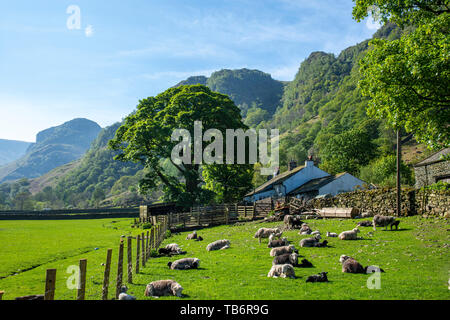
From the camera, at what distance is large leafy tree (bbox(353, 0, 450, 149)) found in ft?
46.6

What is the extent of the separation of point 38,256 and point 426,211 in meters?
28.4

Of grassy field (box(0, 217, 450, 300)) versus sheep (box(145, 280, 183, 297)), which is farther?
sheep (box(145, 280, 183, 297))

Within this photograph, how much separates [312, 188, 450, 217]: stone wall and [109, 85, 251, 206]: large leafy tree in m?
17.1

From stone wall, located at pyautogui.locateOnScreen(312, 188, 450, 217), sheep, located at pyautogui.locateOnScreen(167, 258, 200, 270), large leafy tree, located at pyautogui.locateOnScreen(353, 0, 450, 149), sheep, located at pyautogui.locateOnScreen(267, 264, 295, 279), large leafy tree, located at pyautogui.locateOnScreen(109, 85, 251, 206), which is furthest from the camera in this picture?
large leafy tree, located at pyautogui.locateOnScreen(109, 85, 251, 206)

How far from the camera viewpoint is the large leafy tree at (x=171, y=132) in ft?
158

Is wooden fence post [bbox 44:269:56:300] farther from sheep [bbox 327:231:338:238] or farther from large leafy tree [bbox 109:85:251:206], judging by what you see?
large leafy tree [bbox 109:85:251:206]

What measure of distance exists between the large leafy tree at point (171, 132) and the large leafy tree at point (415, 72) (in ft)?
111

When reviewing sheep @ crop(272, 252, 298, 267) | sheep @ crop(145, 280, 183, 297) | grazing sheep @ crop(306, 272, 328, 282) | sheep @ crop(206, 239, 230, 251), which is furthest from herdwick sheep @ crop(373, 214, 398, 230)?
sheep @ crop(145, 280, 183, 297)

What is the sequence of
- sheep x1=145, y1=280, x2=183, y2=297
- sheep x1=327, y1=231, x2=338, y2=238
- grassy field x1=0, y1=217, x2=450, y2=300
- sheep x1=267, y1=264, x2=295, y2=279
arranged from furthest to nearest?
sheep x1=327, y1=231, x2=338, y2=238 → sheep x1=267, y1=264, x2=295, y2=279 → sheep x1=145, y1=280, x2=183, y2=297 → grassy field x1=0, y1=217, x2=450, y2=300

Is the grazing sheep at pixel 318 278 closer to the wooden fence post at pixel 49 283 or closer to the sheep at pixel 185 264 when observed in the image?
the sheep at pixel 185 264

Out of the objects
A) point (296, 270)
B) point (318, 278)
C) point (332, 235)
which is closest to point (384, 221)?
point (332, 235)

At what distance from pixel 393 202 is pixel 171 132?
28669 mm

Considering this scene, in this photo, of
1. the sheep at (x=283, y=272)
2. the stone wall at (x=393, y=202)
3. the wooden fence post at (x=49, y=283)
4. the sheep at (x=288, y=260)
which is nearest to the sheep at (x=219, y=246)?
the sheep at (x=288, y=260)

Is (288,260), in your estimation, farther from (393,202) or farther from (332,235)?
(393,202)
